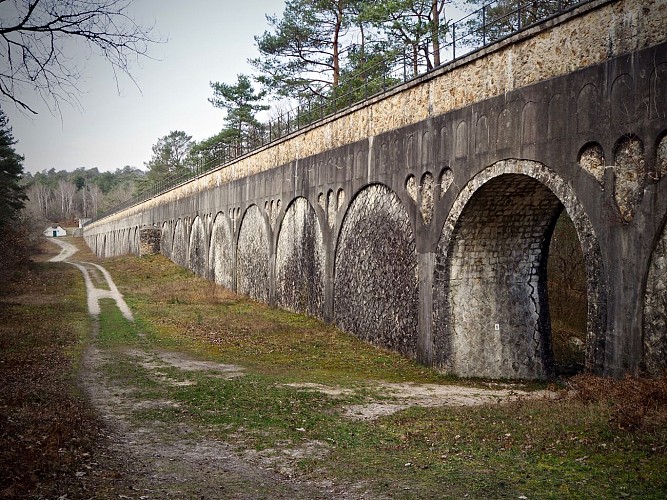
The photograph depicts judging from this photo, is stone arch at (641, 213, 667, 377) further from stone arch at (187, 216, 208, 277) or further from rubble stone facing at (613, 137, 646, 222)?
stone arch at (187, 216, 208, 277)

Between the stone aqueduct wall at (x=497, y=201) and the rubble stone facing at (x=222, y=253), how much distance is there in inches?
327

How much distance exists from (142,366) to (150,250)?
39869 mm

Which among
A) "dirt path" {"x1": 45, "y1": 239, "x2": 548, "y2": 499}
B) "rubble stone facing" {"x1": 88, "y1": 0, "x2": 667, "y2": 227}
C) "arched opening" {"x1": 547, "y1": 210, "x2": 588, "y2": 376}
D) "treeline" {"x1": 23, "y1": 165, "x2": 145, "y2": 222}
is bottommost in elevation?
"dirt path" {"x1": 45, "y1": 239, "x2": 548, "y2": 499}

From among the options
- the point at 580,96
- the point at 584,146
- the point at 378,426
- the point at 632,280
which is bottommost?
the point at 378,426

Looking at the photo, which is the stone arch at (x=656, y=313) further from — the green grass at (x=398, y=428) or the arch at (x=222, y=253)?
the arch at (x=222, y=253)

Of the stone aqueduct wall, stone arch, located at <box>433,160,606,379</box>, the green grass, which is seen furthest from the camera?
stone arch, located at <box>433,160,606,379</box>

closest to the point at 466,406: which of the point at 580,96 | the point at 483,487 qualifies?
the point at 483,487

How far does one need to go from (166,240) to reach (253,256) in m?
22.9

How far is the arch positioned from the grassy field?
14793mm

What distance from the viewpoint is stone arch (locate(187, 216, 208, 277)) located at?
3772 cm

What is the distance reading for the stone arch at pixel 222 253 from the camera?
106 ft

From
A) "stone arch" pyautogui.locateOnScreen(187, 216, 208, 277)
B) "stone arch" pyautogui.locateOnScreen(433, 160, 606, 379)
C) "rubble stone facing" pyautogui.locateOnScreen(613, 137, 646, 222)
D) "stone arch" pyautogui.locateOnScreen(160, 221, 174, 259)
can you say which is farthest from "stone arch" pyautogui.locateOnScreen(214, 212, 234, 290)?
"rubble stone facing" pyautogui.locateOnScreen(613, 137, 646, 222)

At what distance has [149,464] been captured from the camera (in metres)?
7.35

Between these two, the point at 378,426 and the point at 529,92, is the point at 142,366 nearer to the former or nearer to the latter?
the point at 378,426
